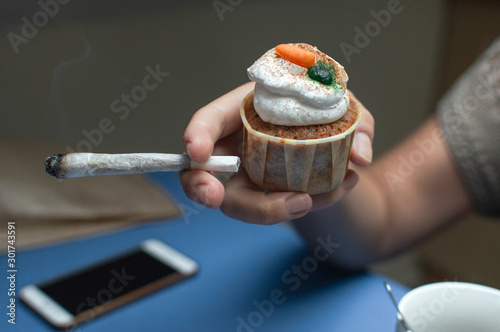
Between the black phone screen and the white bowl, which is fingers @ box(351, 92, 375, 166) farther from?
the black phone screen

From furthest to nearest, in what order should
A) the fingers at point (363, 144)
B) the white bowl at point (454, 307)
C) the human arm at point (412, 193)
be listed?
the human arm at point (412, 193) → the fingers at point (363, 144) → the white bowl at point (454, 307)

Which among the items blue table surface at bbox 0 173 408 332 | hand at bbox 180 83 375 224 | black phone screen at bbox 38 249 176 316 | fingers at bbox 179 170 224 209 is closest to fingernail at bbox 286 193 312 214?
hand at bbox 180 83 375 224

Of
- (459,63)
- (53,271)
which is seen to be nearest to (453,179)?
(53,271)

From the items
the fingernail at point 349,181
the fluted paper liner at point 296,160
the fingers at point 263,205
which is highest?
the fluted paper liner at point 296,160

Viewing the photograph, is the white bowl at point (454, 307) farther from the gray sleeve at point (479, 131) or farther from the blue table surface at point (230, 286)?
the gray sleeve at point (479, 131)

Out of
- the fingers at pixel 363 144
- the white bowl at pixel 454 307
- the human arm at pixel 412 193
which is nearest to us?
the white bowl at pixel 454 307

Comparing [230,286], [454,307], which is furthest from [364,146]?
[230,286]

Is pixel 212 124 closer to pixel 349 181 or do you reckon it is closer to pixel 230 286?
pixel 349 181

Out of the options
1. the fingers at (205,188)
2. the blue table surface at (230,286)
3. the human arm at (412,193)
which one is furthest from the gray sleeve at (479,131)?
the fingers at (205,188)
